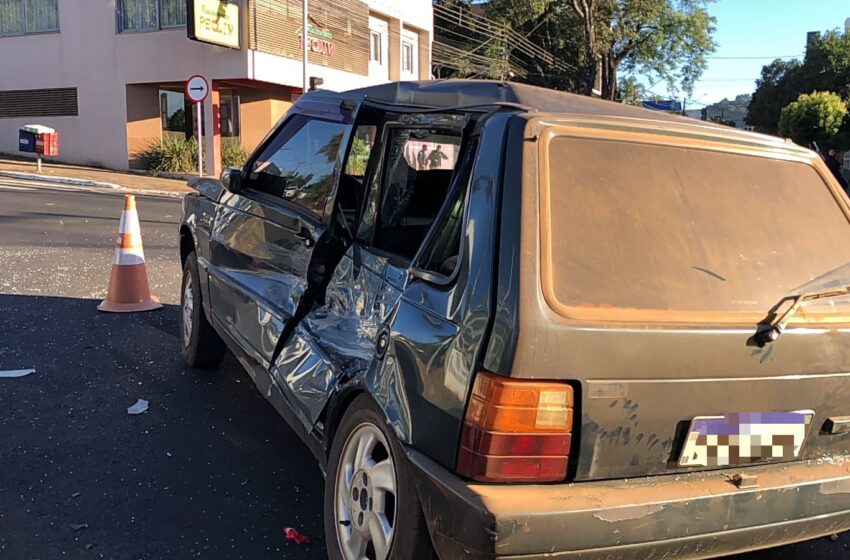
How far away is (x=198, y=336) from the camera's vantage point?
4.87 meters

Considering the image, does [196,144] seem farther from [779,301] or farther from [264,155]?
[779,301]

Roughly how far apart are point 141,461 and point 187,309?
1.60 meters

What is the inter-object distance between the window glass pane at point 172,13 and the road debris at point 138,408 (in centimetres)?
2038

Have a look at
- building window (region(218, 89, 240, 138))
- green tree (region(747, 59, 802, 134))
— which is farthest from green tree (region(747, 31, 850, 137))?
building window (region(218, 89, 240, 138))

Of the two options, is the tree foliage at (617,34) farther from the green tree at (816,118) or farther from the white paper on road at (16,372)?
the white paper on road at (16,372)

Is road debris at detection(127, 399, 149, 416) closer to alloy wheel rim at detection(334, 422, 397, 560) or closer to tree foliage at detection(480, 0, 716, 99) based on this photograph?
alloy wheel rim at detection(334, 422, 397, 560)

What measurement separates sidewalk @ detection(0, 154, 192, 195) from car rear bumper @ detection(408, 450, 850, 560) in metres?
18.1

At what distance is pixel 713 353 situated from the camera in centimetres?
216

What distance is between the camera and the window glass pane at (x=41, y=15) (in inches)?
933

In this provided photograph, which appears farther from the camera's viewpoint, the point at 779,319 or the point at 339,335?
the point at 339,335

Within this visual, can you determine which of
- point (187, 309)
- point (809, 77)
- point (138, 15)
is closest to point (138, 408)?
point (187, 309)

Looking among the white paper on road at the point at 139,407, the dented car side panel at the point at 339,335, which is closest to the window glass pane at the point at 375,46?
the white paper on road at the point at 139,407

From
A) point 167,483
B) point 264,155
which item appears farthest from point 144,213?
point 167,483

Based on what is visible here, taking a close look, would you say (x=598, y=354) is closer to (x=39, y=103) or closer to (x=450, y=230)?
(x=450, y=230)
